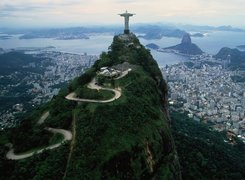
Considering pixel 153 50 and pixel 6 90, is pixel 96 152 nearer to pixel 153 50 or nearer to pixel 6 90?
pixel 6 90

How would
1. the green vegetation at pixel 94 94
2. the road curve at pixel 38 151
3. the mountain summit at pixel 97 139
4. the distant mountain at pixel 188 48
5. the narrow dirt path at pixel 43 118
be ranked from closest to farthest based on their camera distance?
the mountain summit at pixel 97 139 → the road curve at pixel 38 151 → the narrow dirt path at pixel 43 118 → the green vegetation at pixel 94 94 → the distant mountain at pixel 188 48

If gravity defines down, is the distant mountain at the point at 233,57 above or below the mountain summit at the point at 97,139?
below

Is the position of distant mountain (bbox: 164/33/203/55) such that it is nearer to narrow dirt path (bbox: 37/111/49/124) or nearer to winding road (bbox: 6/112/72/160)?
narrow dirt path (bbox: 37/111/49/124)

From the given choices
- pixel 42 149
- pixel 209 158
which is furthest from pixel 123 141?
pixel 209 158

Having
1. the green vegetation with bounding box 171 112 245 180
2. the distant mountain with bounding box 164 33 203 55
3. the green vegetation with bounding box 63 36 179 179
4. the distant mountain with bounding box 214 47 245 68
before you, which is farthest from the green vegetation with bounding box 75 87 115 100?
the distant mountain with bounding box 164 33 203 55

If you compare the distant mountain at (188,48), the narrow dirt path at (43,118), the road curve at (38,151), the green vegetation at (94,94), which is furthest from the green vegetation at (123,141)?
the distant mountain at (188,48)

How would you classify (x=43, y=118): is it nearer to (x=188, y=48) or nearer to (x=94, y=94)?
(x=94, y=94)

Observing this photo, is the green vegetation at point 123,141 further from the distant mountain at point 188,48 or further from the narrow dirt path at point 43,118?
the distant mountain at point 188,48

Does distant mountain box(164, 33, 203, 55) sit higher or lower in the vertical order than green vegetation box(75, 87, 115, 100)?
lower
